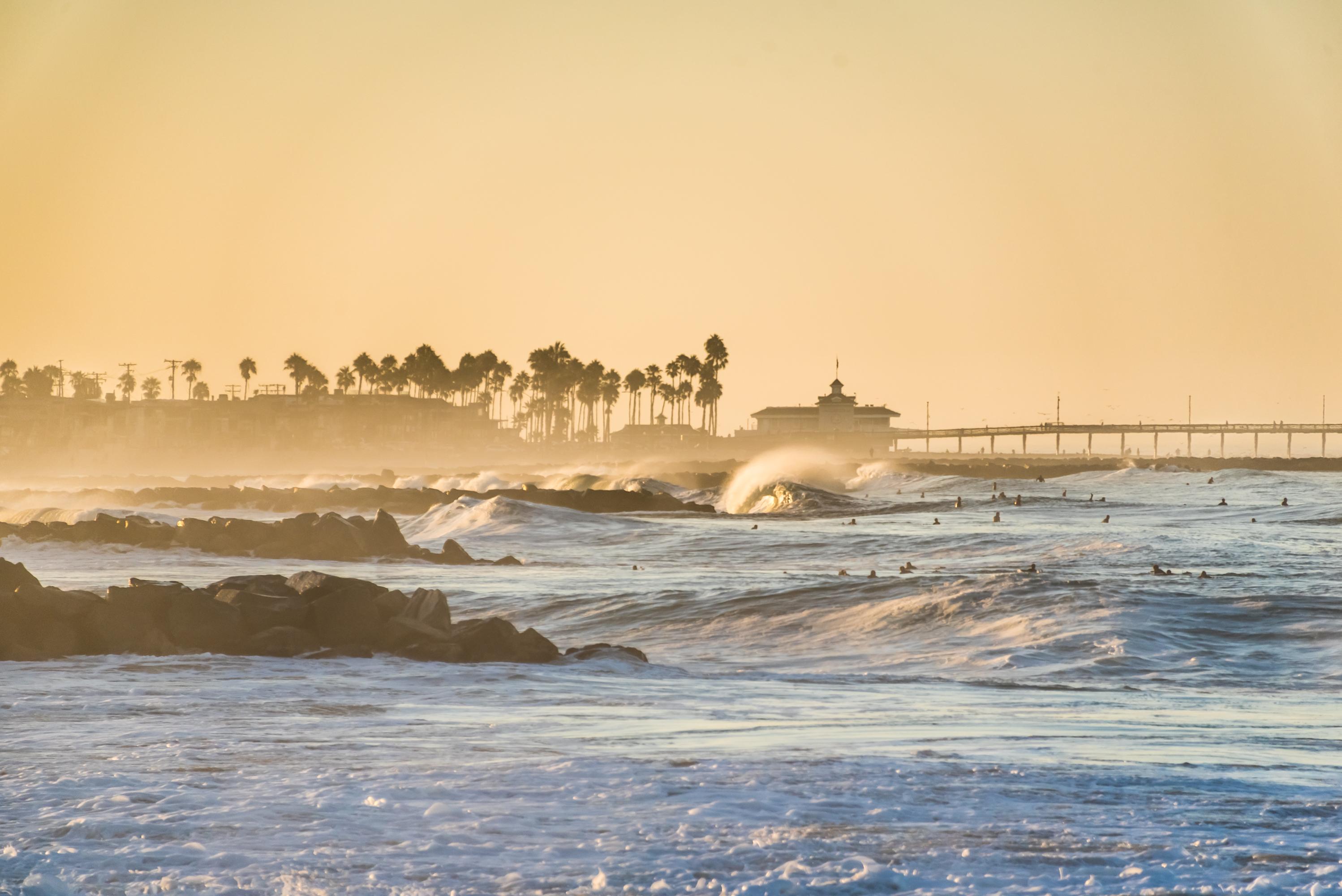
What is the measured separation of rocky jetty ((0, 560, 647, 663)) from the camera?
15461mm

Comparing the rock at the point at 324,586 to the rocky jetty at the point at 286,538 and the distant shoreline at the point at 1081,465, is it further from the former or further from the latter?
the distant shoreline at the point at 1081,465

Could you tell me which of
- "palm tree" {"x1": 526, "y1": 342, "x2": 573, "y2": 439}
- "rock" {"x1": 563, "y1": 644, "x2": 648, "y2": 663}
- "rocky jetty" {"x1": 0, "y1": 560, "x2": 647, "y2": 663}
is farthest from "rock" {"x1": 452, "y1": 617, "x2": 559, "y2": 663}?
"palm tree" {"x1": 526, "y1": 342, "x2": 573, "y2": 439}

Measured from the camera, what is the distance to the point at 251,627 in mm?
16188

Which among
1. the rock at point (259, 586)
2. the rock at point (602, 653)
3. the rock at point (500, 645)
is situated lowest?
the rock at point (602, 653)

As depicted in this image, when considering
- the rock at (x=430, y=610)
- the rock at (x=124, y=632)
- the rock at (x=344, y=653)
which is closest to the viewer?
the rock at (x=124, y=632)

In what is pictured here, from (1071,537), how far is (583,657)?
24.4m

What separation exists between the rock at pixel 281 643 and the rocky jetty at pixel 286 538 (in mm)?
14851

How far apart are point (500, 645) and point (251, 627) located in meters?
3.14

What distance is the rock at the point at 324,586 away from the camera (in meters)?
17.0

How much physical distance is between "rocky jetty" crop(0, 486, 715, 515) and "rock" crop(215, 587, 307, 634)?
34.8m

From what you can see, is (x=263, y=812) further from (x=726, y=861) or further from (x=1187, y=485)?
(x=1187, y=485)

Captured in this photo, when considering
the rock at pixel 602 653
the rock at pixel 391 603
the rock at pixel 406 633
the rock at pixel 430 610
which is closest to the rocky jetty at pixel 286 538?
the rock at pixel 391 603

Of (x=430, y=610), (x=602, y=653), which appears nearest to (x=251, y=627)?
(x=430, y=610)

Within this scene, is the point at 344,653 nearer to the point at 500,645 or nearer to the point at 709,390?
the point at 500,645
